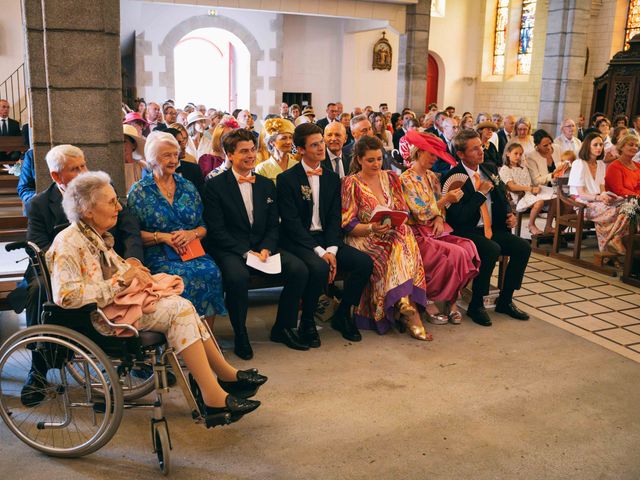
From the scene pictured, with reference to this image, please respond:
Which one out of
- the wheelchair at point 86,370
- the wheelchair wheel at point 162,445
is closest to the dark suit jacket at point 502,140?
the wheelchair at point 86,370

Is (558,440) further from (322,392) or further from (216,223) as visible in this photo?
(216,223)

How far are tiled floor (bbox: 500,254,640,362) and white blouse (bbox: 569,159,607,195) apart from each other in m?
0.79

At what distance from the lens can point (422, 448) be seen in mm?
2994

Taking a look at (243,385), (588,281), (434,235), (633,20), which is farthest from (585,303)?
(633,20)

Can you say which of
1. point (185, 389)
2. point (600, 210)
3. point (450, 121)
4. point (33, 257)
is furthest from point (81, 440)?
point (450, 121)

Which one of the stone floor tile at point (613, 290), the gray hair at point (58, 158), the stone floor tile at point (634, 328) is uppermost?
the gray hair at point (58, 158)

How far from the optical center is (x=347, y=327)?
14.4 ft

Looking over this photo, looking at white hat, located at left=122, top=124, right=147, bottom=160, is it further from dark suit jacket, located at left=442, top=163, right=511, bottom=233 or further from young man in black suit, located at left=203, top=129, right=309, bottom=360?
dark suit jacket, located at left=442, top=163, right=511, bottom=233

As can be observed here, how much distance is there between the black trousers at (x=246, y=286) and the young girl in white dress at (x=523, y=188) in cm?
364

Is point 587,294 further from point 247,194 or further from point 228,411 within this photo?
point 228,411

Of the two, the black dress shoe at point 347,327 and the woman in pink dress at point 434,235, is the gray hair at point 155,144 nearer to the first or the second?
the black dress shoe at point 347,327

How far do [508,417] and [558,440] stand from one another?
283 millimetres

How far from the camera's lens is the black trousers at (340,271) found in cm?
416

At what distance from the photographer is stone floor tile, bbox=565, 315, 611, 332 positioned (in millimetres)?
4661
